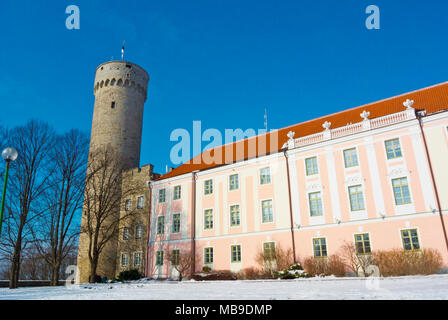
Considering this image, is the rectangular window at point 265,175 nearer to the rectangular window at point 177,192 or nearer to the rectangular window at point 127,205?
the rectangular window at point 177,192

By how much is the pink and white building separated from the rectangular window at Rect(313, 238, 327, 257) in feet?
0.22

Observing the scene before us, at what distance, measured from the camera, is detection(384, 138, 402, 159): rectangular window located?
21625mm

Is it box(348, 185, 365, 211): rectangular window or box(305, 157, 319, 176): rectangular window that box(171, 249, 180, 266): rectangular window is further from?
box(348, 185, 365, 211): rectangular window

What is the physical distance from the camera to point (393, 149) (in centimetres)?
2183

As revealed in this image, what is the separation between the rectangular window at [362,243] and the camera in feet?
69.4

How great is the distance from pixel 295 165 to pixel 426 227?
30.4ft

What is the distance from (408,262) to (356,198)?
18.2 ft

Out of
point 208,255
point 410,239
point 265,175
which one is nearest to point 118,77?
point 265,175

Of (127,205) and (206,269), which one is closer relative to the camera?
(206,269)

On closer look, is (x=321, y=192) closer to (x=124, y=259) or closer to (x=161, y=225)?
(x=161, y=225)


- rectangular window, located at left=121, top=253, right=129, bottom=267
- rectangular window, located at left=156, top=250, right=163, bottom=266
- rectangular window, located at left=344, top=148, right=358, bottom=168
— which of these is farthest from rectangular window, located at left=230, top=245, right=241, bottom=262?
rectangular window, located at left=121, top=253, right=129, bottom=267

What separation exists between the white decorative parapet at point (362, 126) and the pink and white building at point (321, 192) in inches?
2.6

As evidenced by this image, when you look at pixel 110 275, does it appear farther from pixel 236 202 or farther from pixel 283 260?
pixel 283 260
